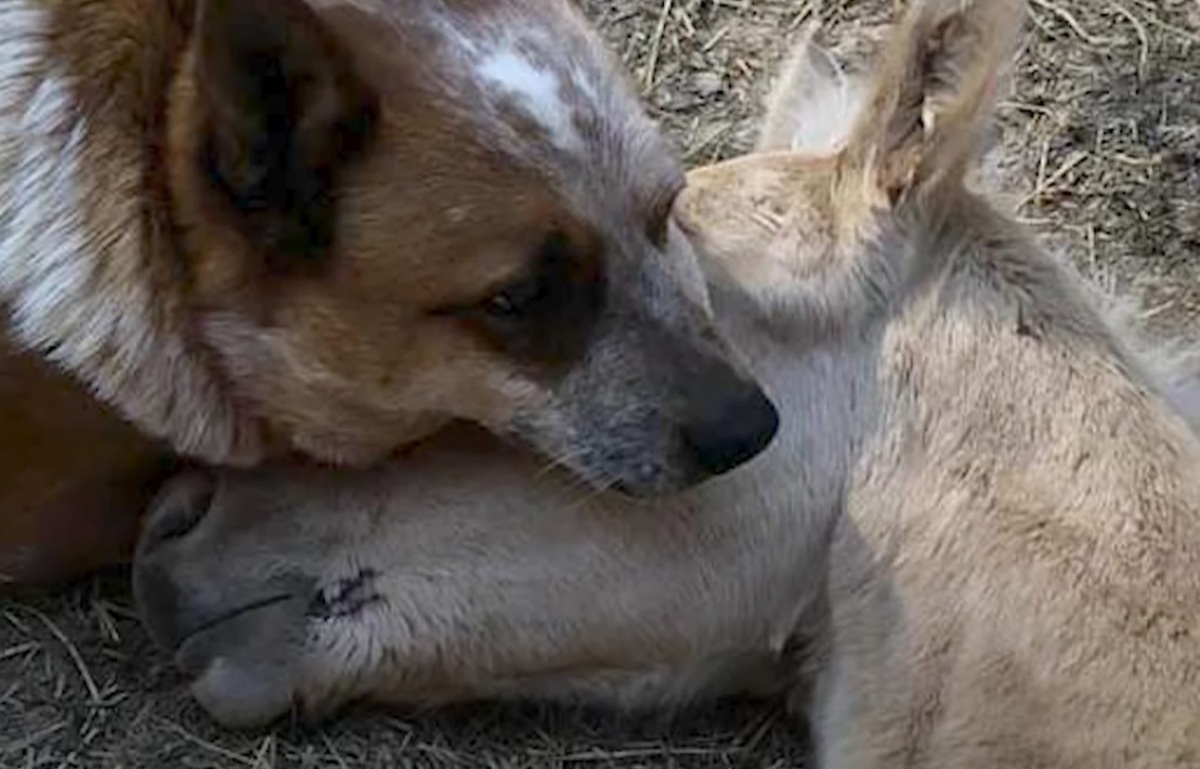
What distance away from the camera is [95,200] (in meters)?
3.11

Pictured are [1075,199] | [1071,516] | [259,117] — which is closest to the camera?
[259,117]

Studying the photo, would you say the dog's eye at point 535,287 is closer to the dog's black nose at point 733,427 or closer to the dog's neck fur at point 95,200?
the dog's black nose at point 733,427

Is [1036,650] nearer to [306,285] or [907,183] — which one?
[907,183]

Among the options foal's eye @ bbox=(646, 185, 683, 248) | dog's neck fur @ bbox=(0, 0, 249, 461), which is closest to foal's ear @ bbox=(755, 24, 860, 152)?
foal's eye @ bbox=(646, 185, 683, 248)

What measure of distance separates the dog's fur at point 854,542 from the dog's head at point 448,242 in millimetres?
Answer: 118

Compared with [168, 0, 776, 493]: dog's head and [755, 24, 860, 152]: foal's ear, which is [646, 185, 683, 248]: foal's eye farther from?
[755, 24, 860, 152]: foal's ear

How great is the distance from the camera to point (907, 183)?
3.30 meters

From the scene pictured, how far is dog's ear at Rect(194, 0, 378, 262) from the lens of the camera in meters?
2.88

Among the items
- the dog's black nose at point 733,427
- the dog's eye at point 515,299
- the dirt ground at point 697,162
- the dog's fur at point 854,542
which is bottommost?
the dirt ground at point 697,162

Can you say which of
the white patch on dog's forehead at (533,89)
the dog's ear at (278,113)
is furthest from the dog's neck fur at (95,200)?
the white patch on dog's forehead at (533,89)

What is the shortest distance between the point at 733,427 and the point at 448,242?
1.25 ft

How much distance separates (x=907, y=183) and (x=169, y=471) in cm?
96

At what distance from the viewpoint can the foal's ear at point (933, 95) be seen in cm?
326

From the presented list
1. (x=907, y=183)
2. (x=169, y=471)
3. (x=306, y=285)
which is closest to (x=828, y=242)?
(x=907, y=183)
